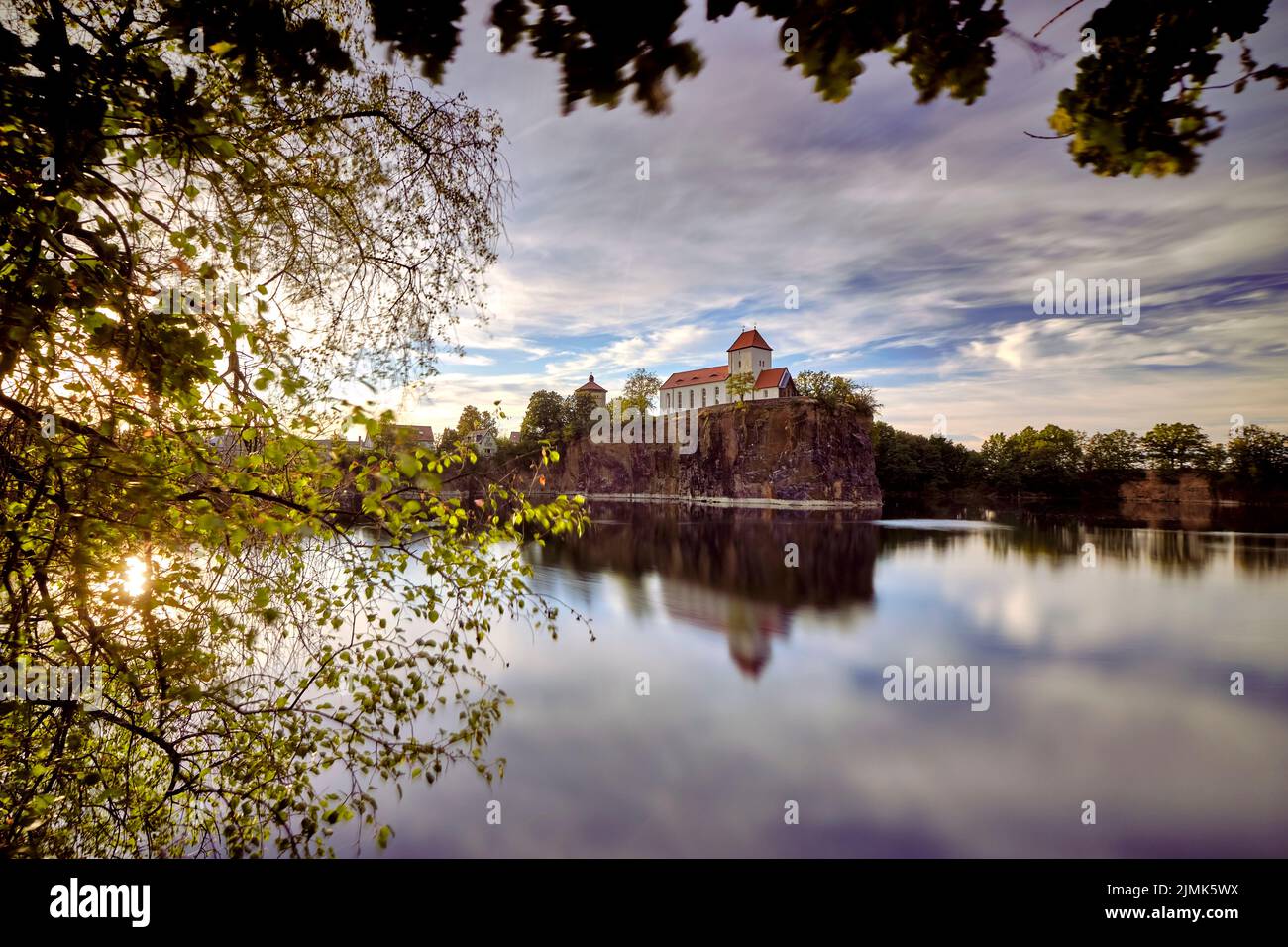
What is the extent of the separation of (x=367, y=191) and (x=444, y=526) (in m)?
2.60

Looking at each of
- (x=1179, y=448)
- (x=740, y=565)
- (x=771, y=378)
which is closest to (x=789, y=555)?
(x=740, y=565)

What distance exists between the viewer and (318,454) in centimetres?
331

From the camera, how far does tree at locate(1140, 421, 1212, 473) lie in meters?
60.4

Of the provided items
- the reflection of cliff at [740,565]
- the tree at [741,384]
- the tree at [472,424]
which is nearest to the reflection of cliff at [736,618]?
the reflection of cliff at [740,565]

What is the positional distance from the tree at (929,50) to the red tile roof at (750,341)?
73124 mm

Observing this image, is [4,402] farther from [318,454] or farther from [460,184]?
[460,184]

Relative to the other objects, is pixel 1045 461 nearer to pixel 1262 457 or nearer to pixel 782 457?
pixel 1262 457

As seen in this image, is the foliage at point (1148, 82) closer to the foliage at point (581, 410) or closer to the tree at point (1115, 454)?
the foliage at point (581, 410)

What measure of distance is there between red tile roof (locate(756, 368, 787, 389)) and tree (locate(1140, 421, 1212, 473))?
42781 millimetres

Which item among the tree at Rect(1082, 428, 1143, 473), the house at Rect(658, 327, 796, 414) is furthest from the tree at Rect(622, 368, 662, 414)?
the tree at Rect(1082, 428, 1143, 473)

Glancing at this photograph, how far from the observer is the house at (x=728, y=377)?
69.0 meters

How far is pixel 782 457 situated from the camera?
54.0 m

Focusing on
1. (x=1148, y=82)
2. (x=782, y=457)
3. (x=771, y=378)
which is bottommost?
(x=1148, y=82)

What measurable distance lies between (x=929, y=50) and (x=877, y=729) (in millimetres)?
8718
